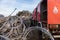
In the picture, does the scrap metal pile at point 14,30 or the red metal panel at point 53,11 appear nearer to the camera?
the scrap metal pile at point 14,30

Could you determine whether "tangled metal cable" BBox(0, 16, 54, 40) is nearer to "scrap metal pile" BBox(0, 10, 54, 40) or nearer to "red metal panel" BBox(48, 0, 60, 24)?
"scrap metal pile" BBox(0, 10, 54, 40)

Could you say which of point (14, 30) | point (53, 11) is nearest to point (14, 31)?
point (14, 30)

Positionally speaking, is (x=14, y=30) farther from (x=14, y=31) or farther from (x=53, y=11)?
(x=53, y=11)

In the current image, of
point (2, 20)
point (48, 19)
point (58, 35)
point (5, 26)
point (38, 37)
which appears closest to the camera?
point (5, 26)

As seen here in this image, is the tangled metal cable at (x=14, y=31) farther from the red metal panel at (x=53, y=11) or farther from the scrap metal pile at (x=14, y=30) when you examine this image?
the red metal panel at (x=53, y=11)

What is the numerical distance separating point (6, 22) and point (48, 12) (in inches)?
73.8

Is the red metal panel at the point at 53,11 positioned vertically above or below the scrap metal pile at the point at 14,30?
above

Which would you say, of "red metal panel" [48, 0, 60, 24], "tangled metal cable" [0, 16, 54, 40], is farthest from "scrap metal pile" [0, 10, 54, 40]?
"red metal panel" [48, 0, 60, 24]

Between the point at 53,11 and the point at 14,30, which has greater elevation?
the point at 53,11

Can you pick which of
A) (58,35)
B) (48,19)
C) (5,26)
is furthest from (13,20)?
(58,35)

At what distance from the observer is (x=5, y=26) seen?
6.61 m

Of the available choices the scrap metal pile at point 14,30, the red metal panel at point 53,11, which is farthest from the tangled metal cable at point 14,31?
the red metal panel at point 53,11

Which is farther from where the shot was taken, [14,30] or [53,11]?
[53,11]

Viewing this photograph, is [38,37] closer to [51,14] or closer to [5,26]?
[51,14]
